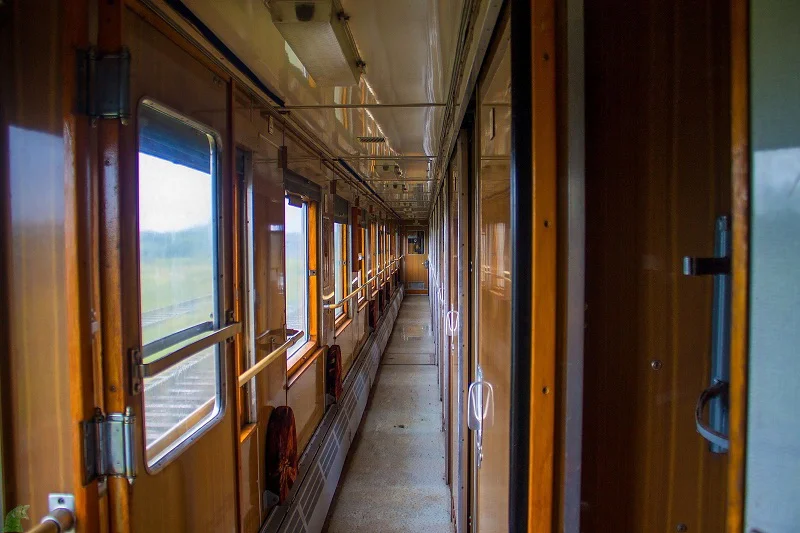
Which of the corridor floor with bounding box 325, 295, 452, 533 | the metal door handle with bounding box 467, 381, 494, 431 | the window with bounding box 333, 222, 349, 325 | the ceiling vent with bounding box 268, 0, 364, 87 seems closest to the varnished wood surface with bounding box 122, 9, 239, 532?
the ceiling vent with bounding box 268, 0, 364, 87

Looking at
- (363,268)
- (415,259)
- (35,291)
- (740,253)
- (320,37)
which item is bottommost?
(415,259)

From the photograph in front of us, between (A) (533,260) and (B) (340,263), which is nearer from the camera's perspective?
(A) (533,260)

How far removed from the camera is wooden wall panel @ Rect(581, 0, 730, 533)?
0.93 meters

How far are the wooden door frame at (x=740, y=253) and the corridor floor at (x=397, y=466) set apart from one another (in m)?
3.14

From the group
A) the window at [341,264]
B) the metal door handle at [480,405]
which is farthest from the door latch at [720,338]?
the window at [341,264]

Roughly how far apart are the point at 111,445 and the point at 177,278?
→ 2.16 ft

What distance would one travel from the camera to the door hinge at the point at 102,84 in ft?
3.91

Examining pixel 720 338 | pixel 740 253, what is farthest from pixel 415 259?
pixel 740 253

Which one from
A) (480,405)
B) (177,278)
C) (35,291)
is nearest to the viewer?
(35,291)

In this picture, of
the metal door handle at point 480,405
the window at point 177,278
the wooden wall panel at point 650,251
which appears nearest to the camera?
the wooden wall panel at point 650,251

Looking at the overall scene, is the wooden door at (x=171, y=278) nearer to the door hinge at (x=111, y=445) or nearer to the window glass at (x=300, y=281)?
the door hinge at (x=111, y=445)

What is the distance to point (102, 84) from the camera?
1200 mm

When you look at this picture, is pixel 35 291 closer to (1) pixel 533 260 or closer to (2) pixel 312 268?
(1) pixel 533 260

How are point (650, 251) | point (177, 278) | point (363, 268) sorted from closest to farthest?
point (650, 251)
point (177, 278)
point (363, 268)
